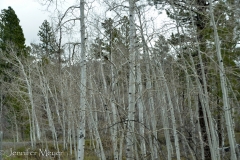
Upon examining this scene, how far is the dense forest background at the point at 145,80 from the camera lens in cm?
638

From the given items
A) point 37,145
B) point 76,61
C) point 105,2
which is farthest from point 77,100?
point 37,145

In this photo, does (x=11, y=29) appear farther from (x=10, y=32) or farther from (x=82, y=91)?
(x=82, y=91)

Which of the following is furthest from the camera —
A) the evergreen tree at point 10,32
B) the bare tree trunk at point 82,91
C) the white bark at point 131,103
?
the evergreen tree at point 10,32

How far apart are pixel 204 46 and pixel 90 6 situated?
4666mm

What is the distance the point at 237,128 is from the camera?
2577 centimetres

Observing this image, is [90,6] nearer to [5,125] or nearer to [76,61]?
[76,61]

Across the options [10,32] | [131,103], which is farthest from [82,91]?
[10,32]

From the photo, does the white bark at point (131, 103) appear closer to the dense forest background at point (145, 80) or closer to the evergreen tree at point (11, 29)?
the dense forest background at point (145, 80)

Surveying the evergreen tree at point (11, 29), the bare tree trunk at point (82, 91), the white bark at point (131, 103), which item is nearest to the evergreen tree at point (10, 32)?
the evergreen tree at point (11, 29)

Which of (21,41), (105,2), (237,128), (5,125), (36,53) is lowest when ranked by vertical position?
(237,128)

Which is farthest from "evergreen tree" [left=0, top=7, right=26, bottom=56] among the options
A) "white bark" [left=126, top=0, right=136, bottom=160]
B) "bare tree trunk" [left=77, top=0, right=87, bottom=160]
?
"white bark" [left=126, top=0, right=136, bottom=160]

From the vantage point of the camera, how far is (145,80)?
10.2 metres

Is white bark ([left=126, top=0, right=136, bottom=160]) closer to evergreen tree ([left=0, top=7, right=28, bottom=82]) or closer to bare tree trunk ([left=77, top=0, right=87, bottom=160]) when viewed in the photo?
bare tree trunk ([left=77, top=0, right=87, bottom=160])

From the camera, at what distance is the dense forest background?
638cm
